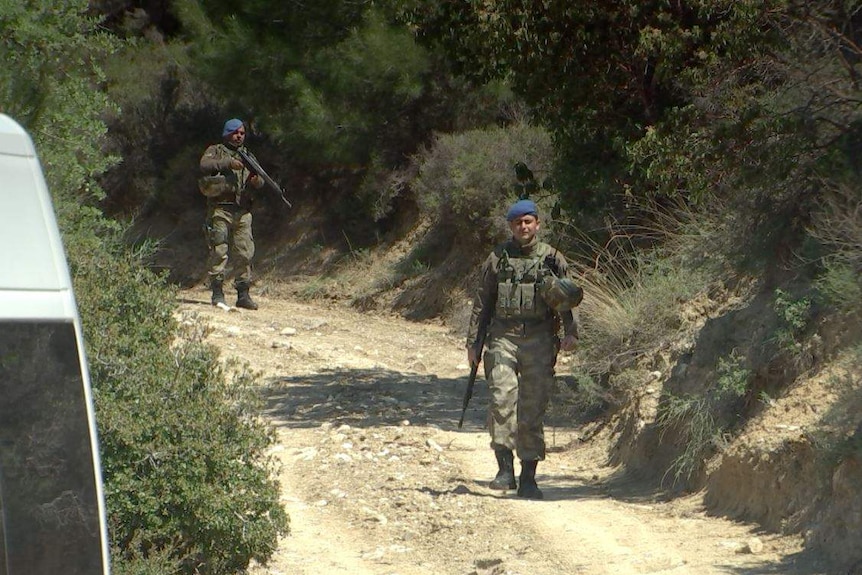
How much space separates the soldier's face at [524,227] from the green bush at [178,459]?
2198 millimetres

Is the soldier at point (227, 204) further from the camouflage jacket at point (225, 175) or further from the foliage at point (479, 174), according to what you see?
the foliage at point (479, 174)

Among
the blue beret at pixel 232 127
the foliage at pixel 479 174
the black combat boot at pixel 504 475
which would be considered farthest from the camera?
the foliage at pixel 479 174

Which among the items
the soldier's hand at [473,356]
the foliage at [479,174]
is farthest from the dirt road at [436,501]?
the foliage at [479,174]

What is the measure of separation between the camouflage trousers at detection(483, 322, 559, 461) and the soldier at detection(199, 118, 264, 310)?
706cm

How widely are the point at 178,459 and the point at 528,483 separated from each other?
9.86ft

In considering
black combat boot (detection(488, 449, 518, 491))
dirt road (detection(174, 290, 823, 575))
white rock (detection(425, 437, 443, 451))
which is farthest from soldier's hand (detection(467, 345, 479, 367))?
white rock (detection(425, 437, 443, 451))

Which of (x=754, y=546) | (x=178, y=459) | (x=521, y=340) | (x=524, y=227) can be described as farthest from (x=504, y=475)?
(x=178, y=459)

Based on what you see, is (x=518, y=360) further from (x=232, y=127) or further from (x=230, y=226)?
(x=230, y=226)

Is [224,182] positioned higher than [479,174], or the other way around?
[479,174]

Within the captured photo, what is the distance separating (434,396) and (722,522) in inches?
175

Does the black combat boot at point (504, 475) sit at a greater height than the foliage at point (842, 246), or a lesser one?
lesser

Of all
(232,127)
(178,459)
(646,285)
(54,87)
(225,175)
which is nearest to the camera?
(178,459)

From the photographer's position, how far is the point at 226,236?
14594 mm

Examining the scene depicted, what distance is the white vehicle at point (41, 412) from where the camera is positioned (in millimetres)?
2391
